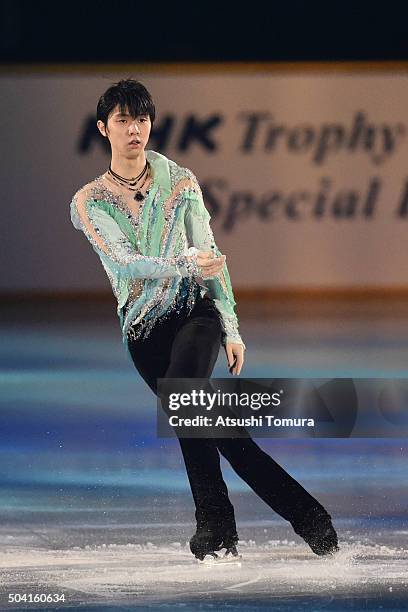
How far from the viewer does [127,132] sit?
11.0 feet

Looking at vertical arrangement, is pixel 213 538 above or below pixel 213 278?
below

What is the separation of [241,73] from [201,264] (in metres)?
4.83

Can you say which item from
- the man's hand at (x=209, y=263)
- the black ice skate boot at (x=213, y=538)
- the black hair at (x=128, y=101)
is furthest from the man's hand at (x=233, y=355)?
the black hair at (x=128, y=101)

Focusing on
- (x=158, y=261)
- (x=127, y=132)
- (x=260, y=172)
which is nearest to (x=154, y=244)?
Result: (x=158, y=261)

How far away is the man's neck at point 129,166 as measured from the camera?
3.39m

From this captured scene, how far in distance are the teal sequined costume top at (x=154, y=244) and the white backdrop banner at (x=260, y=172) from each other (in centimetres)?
412

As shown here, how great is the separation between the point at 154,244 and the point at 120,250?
3.5 inches

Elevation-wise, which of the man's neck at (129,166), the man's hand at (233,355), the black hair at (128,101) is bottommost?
the man's hand at (233,355)

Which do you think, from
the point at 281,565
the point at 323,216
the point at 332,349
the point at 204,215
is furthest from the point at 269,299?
the point at 281,565

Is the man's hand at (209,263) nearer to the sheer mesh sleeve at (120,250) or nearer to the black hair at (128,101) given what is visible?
the sheer mesh sleeve at (120,250)

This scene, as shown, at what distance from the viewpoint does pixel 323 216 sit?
7680 millimetres

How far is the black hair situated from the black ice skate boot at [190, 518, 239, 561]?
3.40ft

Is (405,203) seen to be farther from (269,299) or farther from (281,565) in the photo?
(281,565)

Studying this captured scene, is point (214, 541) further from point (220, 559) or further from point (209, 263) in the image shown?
point (209, 263)
